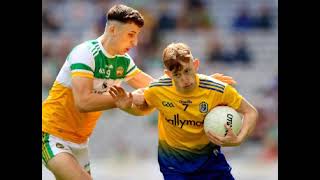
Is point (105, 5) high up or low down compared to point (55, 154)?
up

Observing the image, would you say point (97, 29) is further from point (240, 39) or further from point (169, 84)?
point (169, 84)

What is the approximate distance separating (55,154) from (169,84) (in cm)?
126

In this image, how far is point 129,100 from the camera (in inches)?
262

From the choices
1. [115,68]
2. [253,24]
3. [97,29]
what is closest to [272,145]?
[253,24]

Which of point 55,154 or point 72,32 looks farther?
point 72,32

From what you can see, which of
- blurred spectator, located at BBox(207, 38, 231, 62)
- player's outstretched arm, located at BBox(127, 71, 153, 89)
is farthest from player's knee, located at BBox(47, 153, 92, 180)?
blurred spectator, located at BBox(207, 38, 231, 62)

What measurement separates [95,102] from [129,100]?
13.2 inches

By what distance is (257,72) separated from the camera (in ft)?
47.7

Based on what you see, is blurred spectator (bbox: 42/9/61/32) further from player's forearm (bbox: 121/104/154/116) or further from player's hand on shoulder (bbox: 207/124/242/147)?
player's hand on shoulder (bbox: 207/124/242/147)

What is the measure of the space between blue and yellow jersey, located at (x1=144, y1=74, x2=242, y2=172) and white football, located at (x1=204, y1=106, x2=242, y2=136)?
0.27ft

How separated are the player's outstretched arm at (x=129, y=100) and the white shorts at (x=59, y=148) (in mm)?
760

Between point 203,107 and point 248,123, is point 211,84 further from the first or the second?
point 248,123

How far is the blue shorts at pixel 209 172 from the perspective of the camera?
21.9 feet

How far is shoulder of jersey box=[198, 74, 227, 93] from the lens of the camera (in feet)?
21.6
